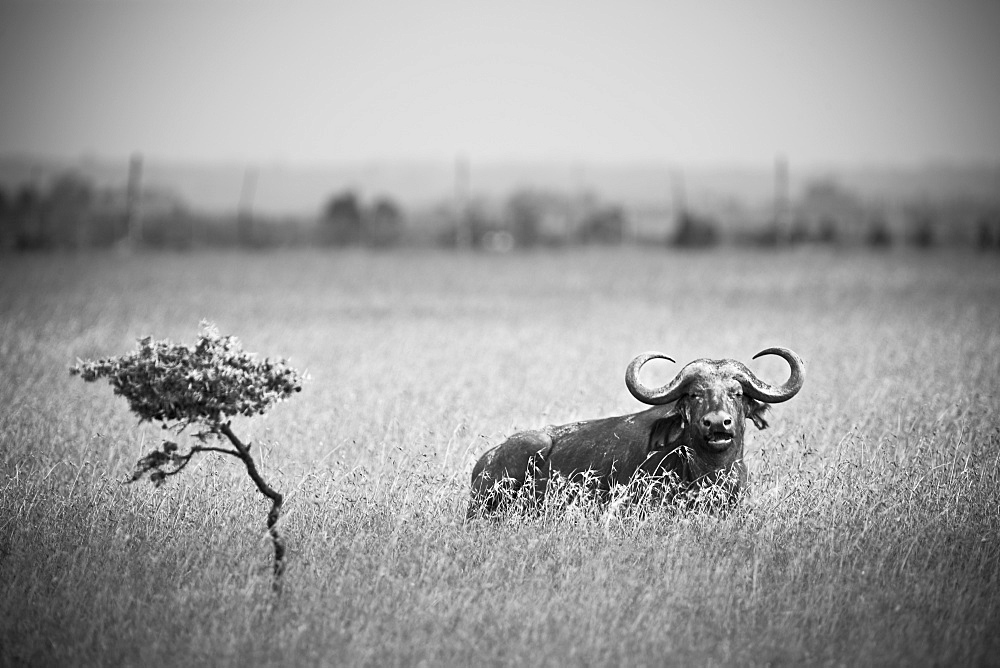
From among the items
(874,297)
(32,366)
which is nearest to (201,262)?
(32,366)

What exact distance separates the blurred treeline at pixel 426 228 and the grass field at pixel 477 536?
22452mm

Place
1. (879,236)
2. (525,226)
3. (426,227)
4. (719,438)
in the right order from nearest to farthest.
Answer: (719,438), (879,236), (525,226), (426,227)

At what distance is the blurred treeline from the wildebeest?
96.7ft

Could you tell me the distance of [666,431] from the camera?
24.2 ft

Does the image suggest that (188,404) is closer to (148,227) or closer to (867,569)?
(867,569)

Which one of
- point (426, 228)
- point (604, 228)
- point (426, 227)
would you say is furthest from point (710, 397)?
point (604, 228)

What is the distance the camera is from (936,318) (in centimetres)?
1911

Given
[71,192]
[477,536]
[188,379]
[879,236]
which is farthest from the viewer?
[71,192]

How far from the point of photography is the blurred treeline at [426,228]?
35531 mm

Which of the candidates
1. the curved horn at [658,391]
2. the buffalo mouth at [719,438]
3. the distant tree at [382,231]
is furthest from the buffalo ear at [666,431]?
the distant tree at [382,231]

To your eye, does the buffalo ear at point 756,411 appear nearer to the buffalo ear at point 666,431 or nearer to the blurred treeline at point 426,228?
the buffalo ear at point 666,431

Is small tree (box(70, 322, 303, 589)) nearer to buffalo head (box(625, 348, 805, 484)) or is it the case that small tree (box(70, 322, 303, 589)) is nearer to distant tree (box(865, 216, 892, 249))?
buffalo head (box(625, 348, 805, 484))

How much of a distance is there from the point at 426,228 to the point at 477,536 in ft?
114

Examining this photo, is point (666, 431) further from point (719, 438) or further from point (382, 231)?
point (382, 231)
